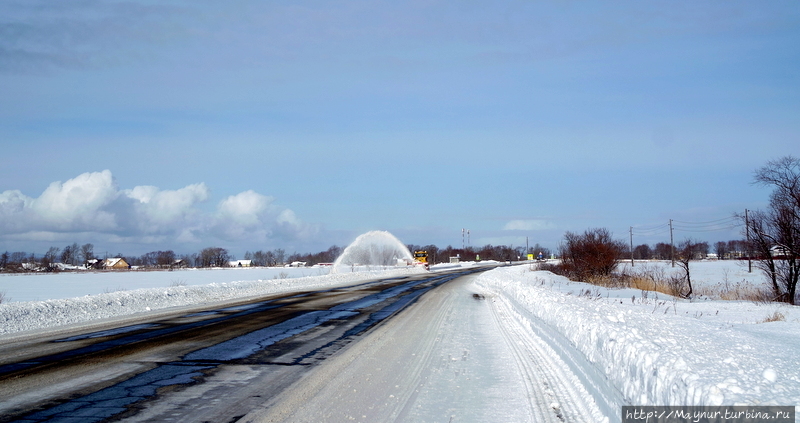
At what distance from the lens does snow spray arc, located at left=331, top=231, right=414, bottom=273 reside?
65.1 m

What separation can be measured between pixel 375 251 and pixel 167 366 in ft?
203

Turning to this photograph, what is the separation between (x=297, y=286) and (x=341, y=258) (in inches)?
1202

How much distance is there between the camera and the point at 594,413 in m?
5.76

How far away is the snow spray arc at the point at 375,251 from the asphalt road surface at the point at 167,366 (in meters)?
49.7

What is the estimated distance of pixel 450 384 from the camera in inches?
283

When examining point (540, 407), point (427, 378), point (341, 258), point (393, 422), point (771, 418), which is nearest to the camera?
Result: point (771, 418)

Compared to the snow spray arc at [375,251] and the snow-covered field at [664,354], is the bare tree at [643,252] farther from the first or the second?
the snow-covered field at [664,354]

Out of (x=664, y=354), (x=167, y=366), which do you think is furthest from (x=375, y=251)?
(x=664, y=354)

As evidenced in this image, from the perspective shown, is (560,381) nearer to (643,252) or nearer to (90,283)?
(90,283)

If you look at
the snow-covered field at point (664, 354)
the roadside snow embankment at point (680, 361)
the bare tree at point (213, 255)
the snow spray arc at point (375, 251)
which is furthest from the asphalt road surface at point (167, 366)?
the bare tree at point (213, 255)

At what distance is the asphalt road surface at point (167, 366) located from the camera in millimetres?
5867

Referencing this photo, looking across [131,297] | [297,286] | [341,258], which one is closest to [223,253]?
[341,258]

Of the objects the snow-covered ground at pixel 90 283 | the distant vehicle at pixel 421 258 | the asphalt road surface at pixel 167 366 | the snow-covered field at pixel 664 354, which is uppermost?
the distant vehicle at pixel 421 258

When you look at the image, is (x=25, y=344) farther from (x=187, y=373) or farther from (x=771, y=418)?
(x=771, y=418)
